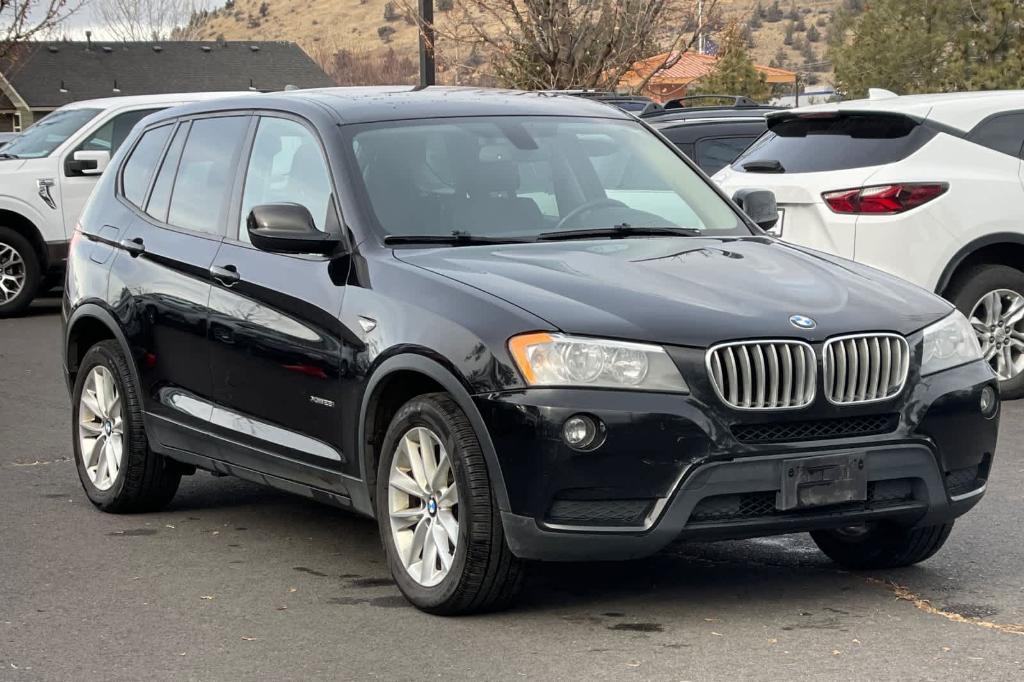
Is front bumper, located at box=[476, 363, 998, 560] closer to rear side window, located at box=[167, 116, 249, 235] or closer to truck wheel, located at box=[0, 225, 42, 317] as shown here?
rear side window, located at box=[167, 116, 249, 235]

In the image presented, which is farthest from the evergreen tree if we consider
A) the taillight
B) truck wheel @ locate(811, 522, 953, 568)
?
truck wheel @ locate(811, 522, 953, 568)

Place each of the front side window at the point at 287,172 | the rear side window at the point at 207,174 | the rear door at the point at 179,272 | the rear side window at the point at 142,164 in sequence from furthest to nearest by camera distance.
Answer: the rear side window at the point at 142,164, the rear side window at the point at 207,174, the rear door at the point at 179,272, the front side window at the point at 287,172

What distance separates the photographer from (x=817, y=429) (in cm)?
541

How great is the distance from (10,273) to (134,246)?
32.8ft

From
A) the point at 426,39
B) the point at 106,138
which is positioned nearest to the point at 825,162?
the point at 106,138

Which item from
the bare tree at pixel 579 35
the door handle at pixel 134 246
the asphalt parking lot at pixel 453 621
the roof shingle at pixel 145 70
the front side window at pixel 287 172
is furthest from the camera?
the roof shingle at pixel 145 70

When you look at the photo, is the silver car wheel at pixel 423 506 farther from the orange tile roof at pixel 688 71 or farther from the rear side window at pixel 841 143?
the orange tile roof at pixel 688 71

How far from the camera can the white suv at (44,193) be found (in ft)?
54.9

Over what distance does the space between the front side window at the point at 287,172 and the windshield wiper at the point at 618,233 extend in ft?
2.71

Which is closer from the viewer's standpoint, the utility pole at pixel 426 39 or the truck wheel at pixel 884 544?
the truck wheel at pixel 884 544

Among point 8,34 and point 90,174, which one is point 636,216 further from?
point 8,34

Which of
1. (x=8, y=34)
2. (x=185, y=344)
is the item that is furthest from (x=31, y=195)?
(x=8, y=34)

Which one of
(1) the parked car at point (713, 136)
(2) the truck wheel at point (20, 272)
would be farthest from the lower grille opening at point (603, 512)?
(2) the truck wheel at point (20, 272)

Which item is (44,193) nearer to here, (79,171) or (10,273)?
(79,171)
